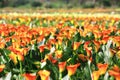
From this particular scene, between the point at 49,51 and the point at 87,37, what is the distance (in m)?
1.49

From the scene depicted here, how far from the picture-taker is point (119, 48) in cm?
422

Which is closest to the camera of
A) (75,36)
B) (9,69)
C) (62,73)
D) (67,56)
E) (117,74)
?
(117,74)

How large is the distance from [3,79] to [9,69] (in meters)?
0.68

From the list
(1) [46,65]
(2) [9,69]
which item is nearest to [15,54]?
(2) [9,69]

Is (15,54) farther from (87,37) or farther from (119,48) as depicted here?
(87,37)

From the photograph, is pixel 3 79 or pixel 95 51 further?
pixel 95 51

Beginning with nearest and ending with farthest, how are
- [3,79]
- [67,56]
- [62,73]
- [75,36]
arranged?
[3,79]
[62,73]
[67,56]
[75,36]

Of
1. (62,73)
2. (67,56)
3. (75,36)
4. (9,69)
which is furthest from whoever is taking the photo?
(75,36)

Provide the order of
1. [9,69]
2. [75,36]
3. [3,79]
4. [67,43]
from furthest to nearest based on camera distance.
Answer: [75,36]
[67,43]
[9,69]
[3,79]

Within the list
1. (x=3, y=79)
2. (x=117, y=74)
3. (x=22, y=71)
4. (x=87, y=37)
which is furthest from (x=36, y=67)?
(x=87, y=37)

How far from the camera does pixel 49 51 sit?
4281 mm

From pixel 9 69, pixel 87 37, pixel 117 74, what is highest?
pixel 117 74

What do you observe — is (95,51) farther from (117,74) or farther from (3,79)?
(117,74)

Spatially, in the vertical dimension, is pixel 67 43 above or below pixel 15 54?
below
